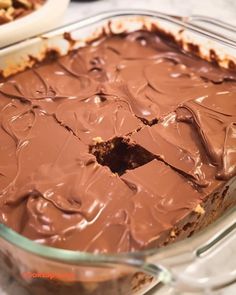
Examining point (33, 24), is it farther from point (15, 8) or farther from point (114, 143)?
point (114, 143)

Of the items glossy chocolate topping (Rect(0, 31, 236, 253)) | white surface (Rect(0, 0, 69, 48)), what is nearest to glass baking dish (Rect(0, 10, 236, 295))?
glossy chocolate topping (Rect(0, 31, 236, 253))

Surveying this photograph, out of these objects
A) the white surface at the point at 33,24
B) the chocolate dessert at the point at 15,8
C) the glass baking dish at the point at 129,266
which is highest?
the chocolate dessert at the point at 15,8

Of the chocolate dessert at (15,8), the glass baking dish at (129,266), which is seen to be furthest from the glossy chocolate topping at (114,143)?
the chocolate dessert at (15,8)

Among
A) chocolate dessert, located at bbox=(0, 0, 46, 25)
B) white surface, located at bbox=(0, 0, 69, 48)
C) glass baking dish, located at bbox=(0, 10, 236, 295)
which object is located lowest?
glass baking dish, located at bbox=(0, 10, 236, 295)

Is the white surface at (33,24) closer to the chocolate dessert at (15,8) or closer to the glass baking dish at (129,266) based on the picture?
the chocolate dessert at (15,8)

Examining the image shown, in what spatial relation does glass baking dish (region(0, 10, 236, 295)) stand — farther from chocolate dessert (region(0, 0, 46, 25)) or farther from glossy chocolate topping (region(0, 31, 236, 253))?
chocolate dessert (region(0, 0, 46, 25))

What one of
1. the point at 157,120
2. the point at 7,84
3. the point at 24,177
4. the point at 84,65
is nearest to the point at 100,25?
the point at 84,65

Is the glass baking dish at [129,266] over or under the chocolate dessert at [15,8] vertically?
under
